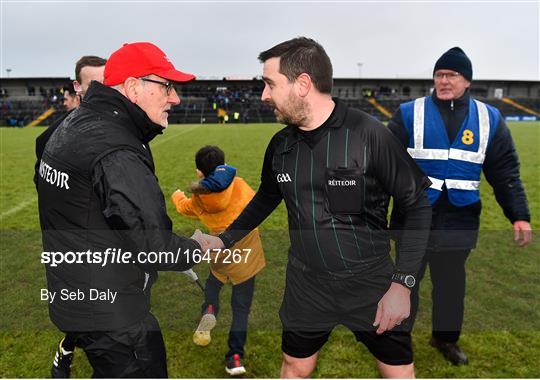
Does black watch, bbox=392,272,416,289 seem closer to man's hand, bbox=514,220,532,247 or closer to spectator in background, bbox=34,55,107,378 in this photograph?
man's hand, bbox=514,220,532,247

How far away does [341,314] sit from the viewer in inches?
91.0

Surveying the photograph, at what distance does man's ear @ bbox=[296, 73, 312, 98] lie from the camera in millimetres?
2074

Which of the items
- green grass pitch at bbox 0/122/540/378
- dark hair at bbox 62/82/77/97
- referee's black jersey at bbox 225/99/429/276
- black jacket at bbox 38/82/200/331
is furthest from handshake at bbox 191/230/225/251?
dark hair at bbox 62/82/77/97

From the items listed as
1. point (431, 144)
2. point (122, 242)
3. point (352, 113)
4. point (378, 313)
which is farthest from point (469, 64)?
point (122, 242)

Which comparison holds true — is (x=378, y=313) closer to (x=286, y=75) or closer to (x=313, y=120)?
(x=313, y=120)

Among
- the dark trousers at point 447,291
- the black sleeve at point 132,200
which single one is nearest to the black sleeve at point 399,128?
the dark trousers at point 447,291

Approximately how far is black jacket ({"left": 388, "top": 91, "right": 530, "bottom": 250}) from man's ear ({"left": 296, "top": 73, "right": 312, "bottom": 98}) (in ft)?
4.66

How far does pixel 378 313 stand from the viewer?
2.18m

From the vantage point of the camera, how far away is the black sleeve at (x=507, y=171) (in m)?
3.06

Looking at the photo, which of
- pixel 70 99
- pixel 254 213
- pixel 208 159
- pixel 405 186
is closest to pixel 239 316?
pixel 254 213

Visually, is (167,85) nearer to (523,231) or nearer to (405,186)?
(405,186)

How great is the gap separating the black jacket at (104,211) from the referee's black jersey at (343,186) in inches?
25.1

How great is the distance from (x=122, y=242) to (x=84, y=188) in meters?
0.30

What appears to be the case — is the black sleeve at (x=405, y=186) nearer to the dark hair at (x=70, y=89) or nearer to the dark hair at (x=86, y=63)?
the dark hair at (x=86, y=63)
